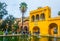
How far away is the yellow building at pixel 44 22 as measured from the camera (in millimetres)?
31878

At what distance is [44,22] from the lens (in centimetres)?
3344

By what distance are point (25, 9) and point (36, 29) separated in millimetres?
9788

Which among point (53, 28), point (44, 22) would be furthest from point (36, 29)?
point (53, 28)

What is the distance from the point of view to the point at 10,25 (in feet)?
142

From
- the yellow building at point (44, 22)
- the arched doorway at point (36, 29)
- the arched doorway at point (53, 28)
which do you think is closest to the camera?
the yellow building at point (44, 22)

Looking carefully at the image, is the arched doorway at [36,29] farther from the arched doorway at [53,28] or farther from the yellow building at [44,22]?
the arched doorway at [53,28]

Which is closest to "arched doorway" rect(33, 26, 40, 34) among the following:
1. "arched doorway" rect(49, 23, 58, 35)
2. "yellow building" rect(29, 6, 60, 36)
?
"yellow building" rect(29, 6, 60, 36)

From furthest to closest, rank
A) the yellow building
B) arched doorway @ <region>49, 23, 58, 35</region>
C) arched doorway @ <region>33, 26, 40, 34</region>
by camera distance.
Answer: arched doorway @ <region>33, 26, 40, 34</region> < arched doorway @ <region>49, 23, 58, 35</region> < the yellow building

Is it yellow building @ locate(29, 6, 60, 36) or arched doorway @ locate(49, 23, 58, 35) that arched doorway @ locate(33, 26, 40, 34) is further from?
arched doorway @ locate(49, 23, 58, 35)

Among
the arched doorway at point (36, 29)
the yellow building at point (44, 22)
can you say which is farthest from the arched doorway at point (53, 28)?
the arched doorway at point (36, 29)

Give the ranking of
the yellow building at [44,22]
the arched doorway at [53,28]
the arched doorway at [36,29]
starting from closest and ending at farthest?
the yellow building at [44,22] → the arched doorway at [53,28] → the arched doorway at [36,29]

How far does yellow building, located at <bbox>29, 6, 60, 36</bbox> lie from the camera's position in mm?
31878

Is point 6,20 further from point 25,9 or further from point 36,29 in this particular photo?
point 36,29

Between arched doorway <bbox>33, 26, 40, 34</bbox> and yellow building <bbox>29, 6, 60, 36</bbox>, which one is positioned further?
arched doorway <bbox>33, 26, 40, 34</bbox>
